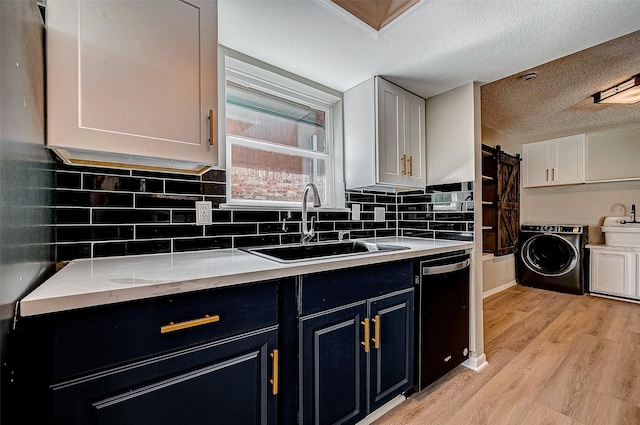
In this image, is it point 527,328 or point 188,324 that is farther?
point 527,328

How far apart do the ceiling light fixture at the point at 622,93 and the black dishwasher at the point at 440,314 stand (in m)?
2.12

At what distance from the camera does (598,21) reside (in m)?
1.43

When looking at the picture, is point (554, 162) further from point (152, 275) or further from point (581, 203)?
point (152, 275)

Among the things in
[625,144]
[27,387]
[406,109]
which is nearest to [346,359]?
[27,387]

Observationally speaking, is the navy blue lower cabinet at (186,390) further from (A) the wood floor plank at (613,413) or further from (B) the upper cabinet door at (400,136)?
(A) the wood floor plank at (613,413)

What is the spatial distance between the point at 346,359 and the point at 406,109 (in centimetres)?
182

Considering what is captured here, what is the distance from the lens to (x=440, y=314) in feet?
5.76

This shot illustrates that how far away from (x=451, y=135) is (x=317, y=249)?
1.37 metres

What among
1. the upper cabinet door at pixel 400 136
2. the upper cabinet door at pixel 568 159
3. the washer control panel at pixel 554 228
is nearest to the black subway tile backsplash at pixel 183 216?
the upper cabinet door at pixel 400 136

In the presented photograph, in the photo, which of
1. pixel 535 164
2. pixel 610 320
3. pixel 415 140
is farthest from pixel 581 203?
pixel 415 140

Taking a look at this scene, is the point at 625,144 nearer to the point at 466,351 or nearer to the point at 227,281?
the point at 466,351

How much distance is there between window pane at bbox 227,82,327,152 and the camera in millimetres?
1834

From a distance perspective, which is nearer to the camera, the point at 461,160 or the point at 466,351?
the point at 466,351

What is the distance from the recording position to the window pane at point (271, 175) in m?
1.82
